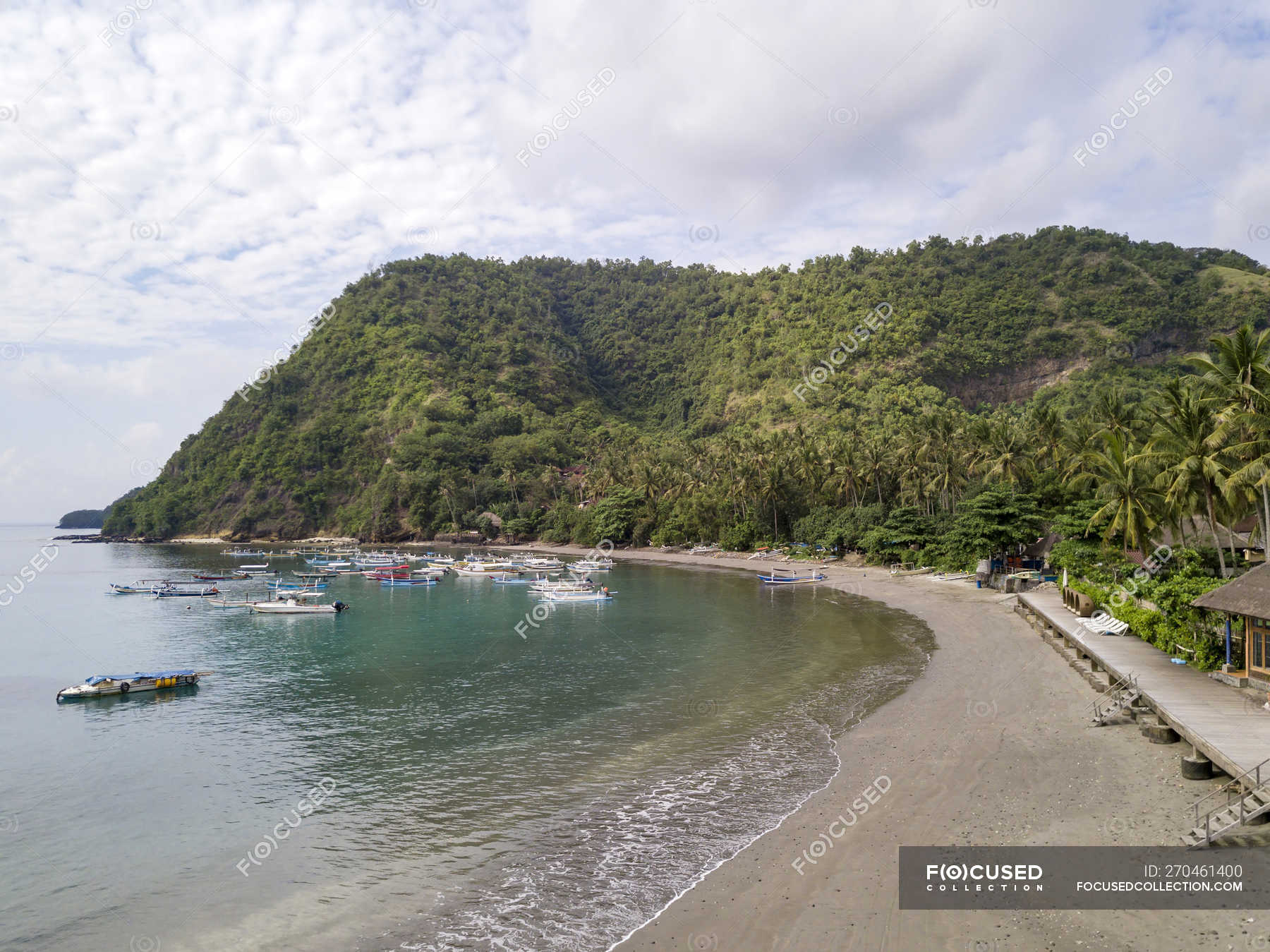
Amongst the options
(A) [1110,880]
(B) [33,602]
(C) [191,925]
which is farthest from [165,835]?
(B) [33,602]

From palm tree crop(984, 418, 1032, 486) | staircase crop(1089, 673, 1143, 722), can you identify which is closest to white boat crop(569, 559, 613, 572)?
palm tree crop(984, 418, 1032, 486)

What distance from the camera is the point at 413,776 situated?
757 inches

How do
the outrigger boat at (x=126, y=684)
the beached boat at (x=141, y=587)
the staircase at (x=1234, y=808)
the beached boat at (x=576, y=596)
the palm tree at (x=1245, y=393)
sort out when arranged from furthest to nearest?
the beached boat at (x=141, y=587) → the beached boat at (x=576, y=596) → the outrigger boat at (x=126, y=684) → the palm tree at (x=1245, y=393) → the staircase at (x=1234, y=808)

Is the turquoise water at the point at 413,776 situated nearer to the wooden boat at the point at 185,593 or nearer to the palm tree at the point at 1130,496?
the palm tree at the point at 1130,496

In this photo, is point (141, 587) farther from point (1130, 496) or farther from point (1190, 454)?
point (1190, 454)

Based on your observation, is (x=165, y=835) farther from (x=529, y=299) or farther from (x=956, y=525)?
(x=529, y=299)

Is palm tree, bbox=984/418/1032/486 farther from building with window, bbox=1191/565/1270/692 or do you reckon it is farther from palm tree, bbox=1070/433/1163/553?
building with window, bbox=1191/565/1270/692

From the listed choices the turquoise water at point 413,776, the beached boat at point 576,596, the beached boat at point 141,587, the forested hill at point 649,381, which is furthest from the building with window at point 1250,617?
the forested hill at point 649,381

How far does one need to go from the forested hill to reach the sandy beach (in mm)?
78553

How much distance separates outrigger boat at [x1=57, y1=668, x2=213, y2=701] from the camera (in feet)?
95.0

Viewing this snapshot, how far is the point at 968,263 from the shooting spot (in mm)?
153875

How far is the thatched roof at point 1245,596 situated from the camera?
61.2 feet

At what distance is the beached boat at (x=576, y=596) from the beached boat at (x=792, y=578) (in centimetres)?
1385

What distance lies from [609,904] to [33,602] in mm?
70396
